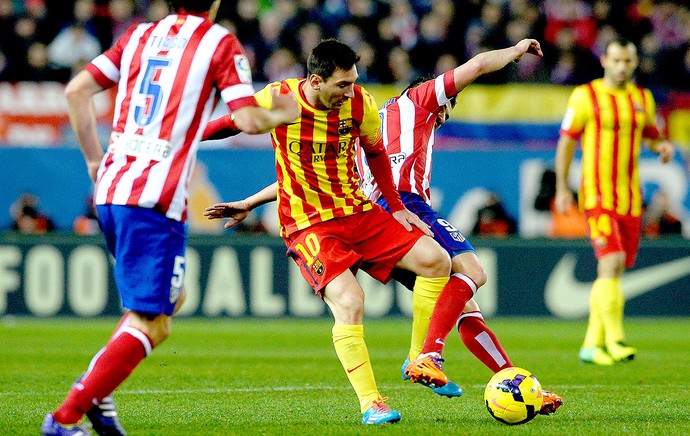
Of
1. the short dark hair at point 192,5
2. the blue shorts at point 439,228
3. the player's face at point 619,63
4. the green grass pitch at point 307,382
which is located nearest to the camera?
the short dark hair at point 192,5

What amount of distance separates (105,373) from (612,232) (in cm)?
598

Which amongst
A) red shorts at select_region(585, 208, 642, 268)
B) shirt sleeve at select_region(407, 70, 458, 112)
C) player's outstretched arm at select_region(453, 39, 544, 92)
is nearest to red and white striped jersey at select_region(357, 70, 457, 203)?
shirt sleeve at select_region(407, 70, 458, 112)

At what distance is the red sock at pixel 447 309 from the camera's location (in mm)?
6398

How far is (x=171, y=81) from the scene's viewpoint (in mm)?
5078

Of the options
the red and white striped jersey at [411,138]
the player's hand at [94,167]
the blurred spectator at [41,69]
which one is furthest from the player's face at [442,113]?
the blurred spectator at [41,69]

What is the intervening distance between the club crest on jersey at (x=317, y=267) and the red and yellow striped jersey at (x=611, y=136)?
4361mm

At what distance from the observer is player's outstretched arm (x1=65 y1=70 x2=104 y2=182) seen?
16.5 feet

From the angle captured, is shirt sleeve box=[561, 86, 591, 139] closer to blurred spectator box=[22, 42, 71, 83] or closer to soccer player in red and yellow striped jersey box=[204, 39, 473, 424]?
soccer player in red and yellow striped jersey box=[204, 39, 473, 424]

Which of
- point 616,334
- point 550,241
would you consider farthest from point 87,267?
point 616,334

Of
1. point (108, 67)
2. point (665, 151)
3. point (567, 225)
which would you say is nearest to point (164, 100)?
point (108, 67)

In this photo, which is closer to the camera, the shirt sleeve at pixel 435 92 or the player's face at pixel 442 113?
the shirt sleeve at pixel 435 92

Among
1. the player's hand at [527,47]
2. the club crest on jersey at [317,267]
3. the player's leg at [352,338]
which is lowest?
the player's leg at [352,338]

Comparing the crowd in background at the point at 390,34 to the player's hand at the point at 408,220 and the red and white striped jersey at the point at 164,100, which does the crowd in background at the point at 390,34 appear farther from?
the red and white striped jersey at the point at 164,100

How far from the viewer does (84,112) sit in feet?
16.5
